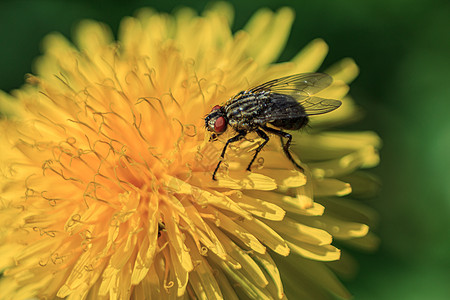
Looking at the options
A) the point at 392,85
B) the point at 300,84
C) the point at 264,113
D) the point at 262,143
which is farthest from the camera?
the point at 392,85

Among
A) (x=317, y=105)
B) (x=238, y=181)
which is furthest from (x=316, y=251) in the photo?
(x=317, y=105)

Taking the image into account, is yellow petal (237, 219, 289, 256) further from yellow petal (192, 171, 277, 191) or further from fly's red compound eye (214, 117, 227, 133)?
fly's red compound eye (214, 117, 227, 133)

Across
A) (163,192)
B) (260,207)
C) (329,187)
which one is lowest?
(163,192)

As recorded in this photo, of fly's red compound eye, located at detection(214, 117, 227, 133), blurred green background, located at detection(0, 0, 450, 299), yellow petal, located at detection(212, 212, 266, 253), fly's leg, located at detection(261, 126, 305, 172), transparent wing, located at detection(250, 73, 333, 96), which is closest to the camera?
yellow petal, located at detection(212, 212, 266, 253)

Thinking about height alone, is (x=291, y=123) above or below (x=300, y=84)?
below

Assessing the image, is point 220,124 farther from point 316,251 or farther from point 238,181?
point 316,251

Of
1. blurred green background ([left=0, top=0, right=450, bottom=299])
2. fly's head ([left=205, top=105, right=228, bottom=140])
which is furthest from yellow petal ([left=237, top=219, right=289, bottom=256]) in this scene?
blurred green background ([left=0, top=0, right=450, bottom=299])
